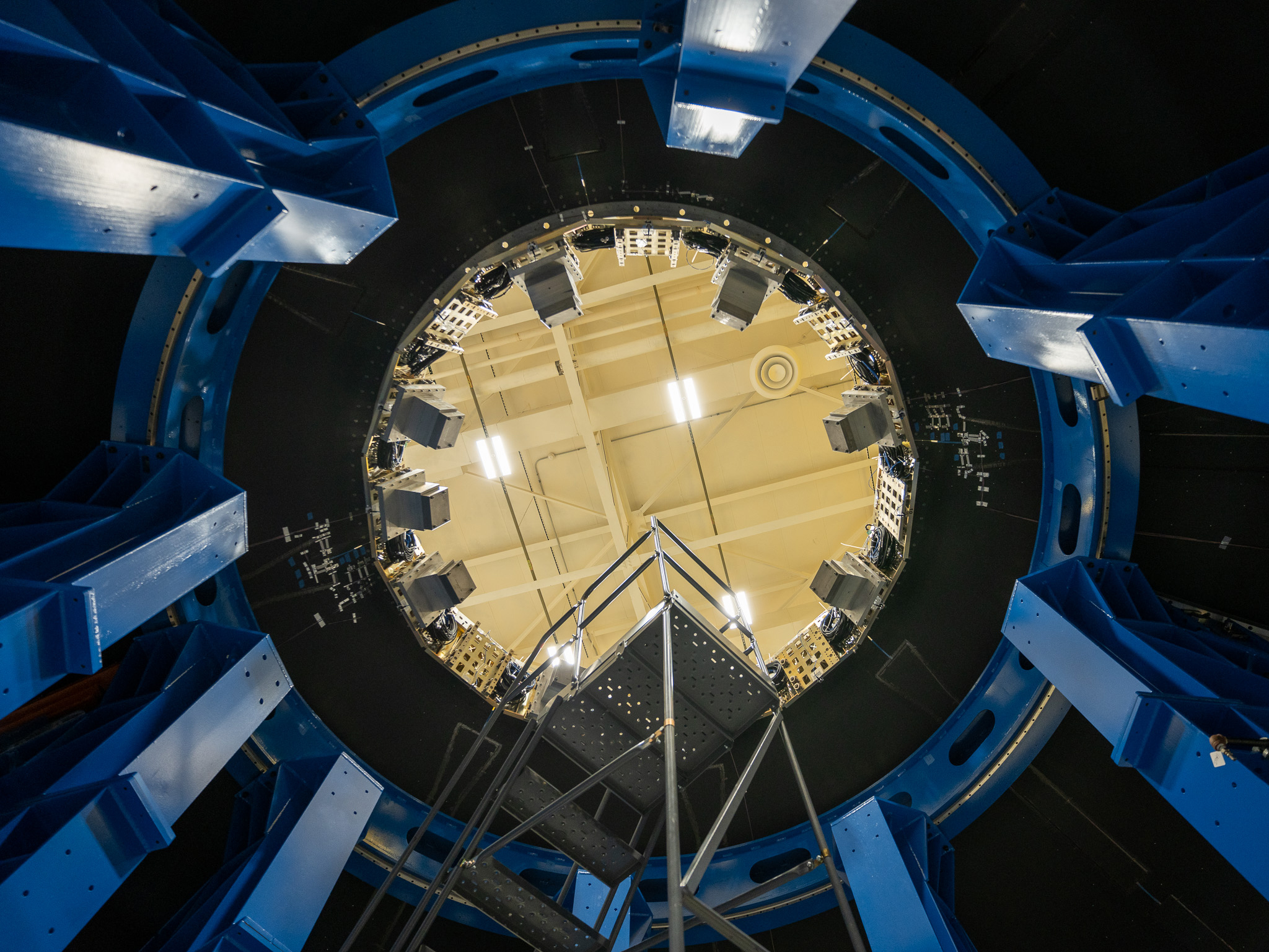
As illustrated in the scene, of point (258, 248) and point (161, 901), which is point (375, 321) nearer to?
point (258, 248)

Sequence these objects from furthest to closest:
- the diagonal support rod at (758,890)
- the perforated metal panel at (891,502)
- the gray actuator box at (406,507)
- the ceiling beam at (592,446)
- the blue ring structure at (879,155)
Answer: the ceiling beam at (592,446)
the gray actuator box at (406,507)
the perforated metal panel at (891,502)
the blue ring structure at (879,155)
the diagonal support rod at (758,890)

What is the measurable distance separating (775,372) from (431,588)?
756 cm

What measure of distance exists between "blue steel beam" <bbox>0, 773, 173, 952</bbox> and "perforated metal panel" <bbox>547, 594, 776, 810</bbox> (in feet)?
10.4

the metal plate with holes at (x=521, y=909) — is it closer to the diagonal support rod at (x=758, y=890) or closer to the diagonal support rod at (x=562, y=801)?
the diagonal support rod at (x=562, y=801)

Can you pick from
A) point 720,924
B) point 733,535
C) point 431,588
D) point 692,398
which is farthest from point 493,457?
point 720,924

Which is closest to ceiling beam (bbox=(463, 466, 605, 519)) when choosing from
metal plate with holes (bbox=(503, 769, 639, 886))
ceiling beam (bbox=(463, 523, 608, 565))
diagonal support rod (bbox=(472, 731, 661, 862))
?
ceiling beam (bbox=(463, 523, 608, 565))

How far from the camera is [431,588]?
777cm

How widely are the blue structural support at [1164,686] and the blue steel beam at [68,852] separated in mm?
5482

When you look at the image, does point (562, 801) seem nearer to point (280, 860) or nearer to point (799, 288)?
point (280, 860)

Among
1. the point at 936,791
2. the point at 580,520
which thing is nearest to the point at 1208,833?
the point at 936,791

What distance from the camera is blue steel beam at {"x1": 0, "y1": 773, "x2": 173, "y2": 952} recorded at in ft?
11.2

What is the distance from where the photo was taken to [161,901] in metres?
6.80

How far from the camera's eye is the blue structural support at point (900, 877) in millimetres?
4844

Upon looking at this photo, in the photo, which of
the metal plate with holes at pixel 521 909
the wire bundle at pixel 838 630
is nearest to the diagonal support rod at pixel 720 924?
the metal plate with holes at pixel 521 909
